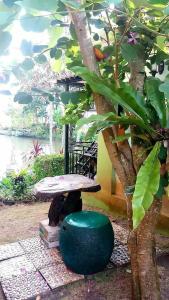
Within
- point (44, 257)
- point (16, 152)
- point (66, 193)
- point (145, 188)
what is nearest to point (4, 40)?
point (145, 188)

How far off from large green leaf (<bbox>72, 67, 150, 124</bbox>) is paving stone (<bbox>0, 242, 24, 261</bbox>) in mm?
2627

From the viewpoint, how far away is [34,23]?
1306 mm

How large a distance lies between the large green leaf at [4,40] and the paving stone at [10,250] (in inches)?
110

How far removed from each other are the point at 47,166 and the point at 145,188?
564 cm

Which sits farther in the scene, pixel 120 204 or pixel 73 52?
pixel 120 204

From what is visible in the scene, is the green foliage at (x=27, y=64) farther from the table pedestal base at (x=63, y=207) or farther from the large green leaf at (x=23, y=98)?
the table pedestal base at (x=63, y=207)

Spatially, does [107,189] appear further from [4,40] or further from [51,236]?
[4,40]

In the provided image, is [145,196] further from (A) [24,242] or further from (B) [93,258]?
(A) [24,242]

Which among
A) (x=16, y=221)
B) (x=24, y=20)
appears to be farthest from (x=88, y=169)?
(x=24, y=20)

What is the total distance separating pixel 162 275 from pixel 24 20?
9.43ft

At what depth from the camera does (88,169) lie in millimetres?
6469

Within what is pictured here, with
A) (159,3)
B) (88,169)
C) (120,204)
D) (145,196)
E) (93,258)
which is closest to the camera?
(159,3)

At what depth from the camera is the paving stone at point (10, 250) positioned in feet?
11.4

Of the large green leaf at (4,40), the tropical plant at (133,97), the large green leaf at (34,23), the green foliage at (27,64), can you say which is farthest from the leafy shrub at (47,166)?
the large green leaf at (34,23)
